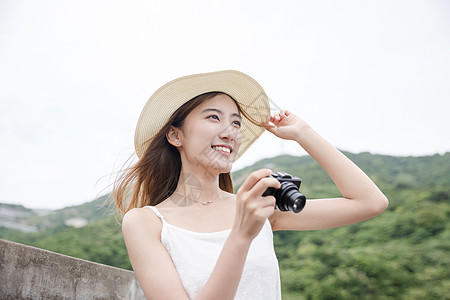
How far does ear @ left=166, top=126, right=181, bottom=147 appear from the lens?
2.03 meters

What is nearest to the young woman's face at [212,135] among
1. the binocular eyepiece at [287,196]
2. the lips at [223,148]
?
the lips at [223,148]

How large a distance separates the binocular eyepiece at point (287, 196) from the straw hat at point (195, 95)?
0.86 metres

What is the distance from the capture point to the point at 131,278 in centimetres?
229

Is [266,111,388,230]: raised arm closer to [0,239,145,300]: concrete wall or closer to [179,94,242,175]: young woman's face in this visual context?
[179,94,242,175]: young woman's face

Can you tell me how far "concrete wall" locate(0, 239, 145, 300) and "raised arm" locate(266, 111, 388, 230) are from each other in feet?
2.88

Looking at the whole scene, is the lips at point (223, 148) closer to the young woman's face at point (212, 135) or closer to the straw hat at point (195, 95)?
the young woman's face at point (212, 135)

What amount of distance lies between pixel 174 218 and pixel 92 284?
1.76ft

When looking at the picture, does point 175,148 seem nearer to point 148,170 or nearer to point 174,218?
point 148,170

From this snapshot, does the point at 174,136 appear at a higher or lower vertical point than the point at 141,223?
higher

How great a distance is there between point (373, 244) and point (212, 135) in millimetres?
8041

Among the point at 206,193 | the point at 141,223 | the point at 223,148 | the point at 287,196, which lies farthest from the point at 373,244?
the point at 287,196

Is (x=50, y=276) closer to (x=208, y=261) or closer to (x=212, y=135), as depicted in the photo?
(x=208, y=261)

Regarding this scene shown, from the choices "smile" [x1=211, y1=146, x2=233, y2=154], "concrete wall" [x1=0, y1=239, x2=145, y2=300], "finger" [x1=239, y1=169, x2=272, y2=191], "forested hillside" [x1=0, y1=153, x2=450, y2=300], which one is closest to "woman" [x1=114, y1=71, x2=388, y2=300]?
"smile" [x1=211, y1=146, x2=233, y2=154]

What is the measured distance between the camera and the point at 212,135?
1835mm
